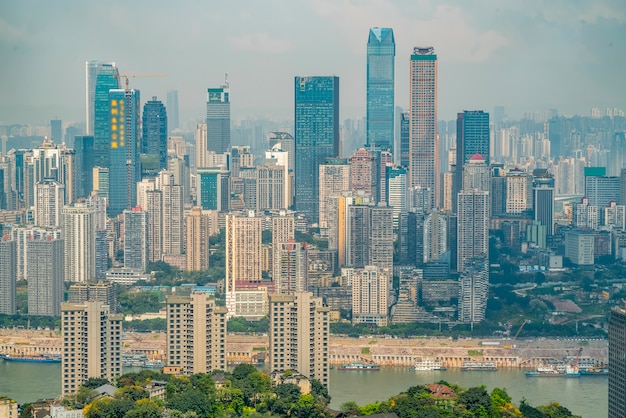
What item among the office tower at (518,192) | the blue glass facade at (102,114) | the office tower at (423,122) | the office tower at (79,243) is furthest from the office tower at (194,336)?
the blue glass facade at (102,114)

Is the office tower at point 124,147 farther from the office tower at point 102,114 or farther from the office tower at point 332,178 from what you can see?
the office tower at point 332,178

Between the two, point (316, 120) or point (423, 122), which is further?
point (316, 120)

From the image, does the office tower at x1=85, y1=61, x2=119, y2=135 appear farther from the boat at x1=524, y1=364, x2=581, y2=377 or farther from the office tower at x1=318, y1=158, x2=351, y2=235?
the boat at x1=524, y1=364, x2=581, y2=377

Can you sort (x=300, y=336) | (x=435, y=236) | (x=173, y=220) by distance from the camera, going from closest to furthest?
(x=300, y=336), (x=435, y=236), (x=173, y=220)

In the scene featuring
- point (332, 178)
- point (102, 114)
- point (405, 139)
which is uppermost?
point (102, 114)

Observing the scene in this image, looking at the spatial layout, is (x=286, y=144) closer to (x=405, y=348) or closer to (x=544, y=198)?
(x=544, y=198)

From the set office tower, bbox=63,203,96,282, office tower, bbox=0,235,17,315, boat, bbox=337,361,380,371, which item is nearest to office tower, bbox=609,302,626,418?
boat, bbox=337,361,380,371

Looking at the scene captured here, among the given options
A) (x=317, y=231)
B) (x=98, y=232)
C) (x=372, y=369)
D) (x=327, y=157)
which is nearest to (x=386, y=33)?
(x=327, y=157)

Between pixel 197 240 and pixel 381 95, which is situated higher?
pixel 381 95

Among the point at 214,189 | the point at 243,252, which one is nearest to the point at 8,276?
the point at 243,252
